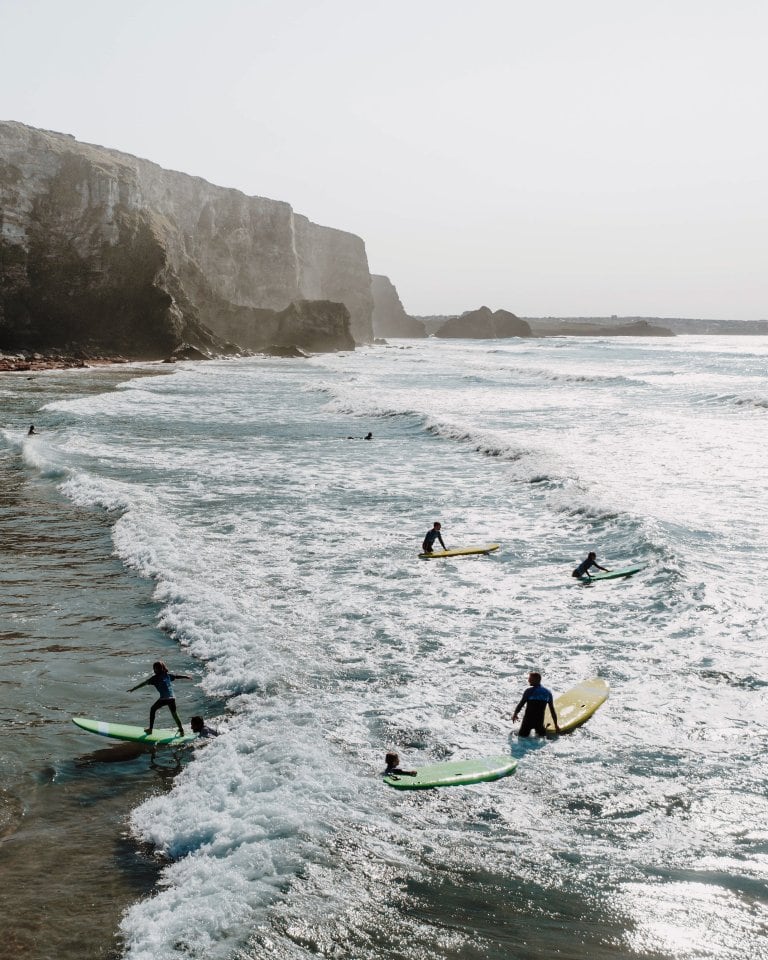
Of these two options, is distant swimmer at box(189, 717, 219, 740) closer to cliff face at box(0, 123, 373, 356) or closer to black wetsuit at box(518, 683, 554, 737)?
black wetsuit at box(518, 683, 554, 737)

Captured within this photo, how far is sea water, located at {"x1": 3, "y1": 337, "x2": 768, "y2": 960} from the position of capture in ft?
22.1

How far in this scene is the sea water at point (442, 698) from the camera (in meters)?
6.74

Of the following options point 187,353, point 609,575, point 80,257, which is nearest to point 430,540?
point 609,575

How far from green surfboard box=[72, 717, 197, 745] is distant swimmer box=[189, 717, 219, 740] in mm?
89

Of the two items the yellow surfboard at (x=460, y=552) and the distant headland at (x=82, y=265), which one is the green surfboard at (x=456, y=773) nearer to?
the yellow surfboard at (x=460, y=552)

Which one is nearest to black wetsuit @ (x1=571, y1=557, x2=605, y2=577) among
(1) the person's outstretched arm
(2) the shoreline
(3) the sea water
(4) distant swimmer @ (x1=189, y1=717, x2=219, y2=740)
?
(3) the sea water

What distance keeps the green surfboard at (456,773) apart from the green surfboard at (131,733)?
2.75 metres

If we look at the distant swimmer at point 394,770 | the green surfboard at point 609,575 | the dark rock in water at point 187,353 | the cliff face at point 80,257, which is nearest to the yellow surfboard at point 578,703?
the distant swimmer at point 394,770

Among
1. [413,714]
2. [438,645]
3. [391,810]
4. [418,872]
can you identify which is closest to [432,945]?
[418,872]

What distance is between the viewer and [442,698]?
11.1 metres

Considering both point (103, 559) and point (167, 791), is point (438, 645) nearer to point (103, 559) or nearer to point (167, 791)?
point (167, 791)

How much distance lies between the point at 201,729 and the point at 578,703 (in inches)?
193

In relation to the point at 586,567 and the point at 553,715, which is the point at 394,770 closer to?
the point at 553,715

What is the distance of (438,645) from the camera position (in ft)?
42.6
